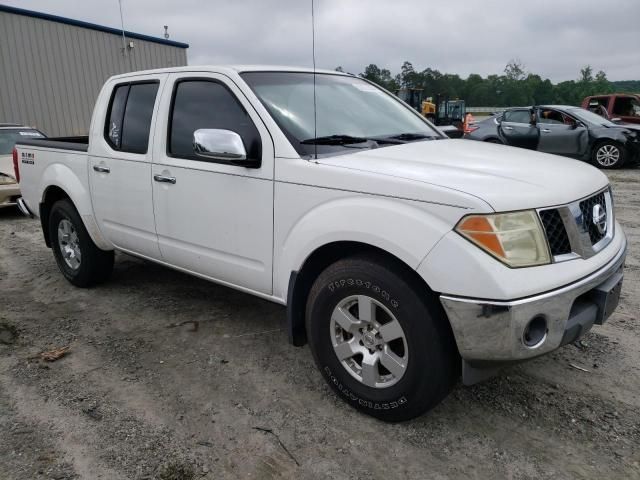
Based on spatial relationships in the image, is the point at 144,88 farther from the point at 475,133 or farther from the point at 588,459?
the point at 475,133

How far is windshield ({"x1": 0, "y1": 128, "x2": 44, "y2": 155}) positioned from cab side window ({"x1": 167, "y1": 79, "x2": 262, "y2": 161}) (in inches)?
274

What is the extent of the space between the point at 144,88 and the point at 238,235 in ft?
5.39

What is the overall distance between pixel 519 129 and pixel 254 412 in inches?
480

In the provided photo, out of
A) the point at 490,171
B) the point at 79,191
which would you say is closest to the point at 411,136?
the point at 490,171

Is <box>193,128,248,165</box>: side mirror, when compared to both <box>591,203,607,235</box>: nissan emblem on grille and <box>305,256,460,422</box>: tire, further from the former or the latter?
<box>591,203,607,235</box>: nissan emblem on grille

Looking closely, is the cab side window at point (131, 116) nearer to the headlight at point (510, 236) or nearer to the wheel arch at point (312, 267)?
the wheel arch at point (312, 267)

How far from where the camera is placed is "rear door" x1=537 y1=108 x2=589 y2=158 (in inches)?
486

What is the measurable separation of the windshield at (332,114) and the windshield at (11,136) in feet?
24.8

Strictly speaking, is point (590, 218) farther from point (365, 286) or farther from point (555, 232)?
point (365, 286)

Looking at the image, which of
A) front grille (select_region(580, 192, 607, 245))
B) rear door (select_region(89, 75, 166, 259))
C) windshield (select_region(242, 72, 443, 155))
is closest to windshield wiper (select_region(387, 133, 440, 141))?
windshield (select_region(242, 72, 443, 155))

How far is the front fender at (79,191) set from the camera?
4457mm

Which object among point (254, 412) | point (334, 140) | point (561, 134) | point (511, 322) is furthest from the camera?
point (561, 134)

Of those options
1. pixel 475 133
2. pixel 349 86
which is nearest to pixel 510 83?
pixel 475 133

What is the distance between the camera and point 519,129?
1316 centimetres
